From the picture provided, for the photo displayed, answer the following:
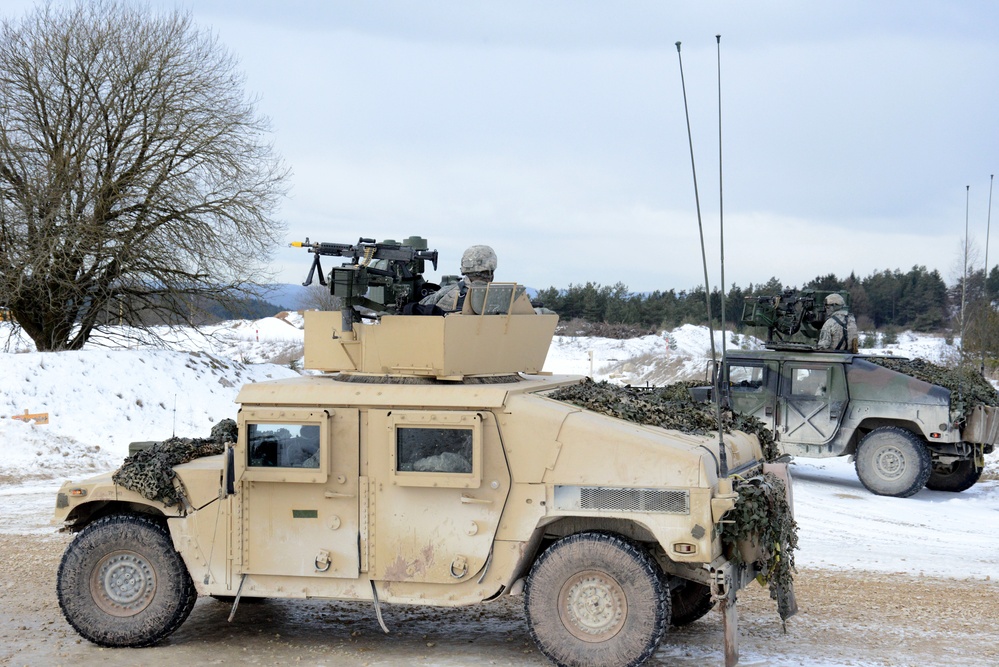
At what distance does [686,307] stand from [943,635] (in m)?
33.7

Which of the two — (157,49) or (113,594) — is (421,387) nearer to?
(113,594)

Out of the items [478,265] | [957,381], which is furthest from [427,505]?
[957,381]

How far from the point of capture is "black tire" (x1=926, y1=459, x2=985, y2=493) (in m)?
14.7

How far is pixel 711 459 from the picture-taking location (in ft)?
21.6

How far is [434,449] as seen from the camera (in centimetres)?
688

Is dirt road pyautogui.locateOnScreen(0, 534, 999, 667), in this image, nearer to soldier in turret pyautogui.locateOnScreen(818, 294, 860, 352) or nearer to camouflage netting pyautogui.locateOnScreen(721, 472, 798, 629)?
camouflage netting pyautogui.locateOnScreen(721, 472, 798, 629)

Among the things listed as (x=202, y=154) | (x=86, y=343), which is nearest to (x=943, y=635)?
(x=202, y=154)

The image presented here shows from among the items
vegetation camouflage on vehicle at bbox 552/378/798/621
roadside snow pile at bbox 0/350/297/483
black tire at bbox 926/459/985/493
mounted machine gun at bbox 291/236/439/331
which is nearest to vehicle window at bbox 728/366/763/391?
black tire at bbox 926/459/985/493

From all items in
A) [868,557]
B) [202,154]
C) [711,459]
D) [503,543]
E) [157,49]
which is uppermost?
[157,49]

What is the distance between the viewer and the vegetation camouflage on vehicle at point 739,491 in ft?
21.3

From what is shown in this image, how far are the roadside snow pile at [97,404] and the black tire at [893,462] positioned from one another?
433 inches

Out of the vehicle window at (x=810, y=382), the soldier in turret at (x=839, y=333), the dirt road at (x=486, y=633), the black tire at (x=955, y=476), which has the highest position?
the soldier in turret at (x=839, y=333)

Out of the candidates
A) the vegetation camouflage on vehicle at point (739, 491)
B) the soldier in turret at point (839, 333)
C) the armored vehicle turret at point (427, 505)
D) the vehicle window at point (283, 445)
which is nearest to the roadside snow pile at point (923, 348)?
the soldier in turret at point (839, 333)

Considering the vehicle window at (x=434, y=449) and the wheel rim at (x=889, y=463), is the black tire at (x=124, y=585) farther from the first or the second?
the wheel rim at (x=889, y=463)
